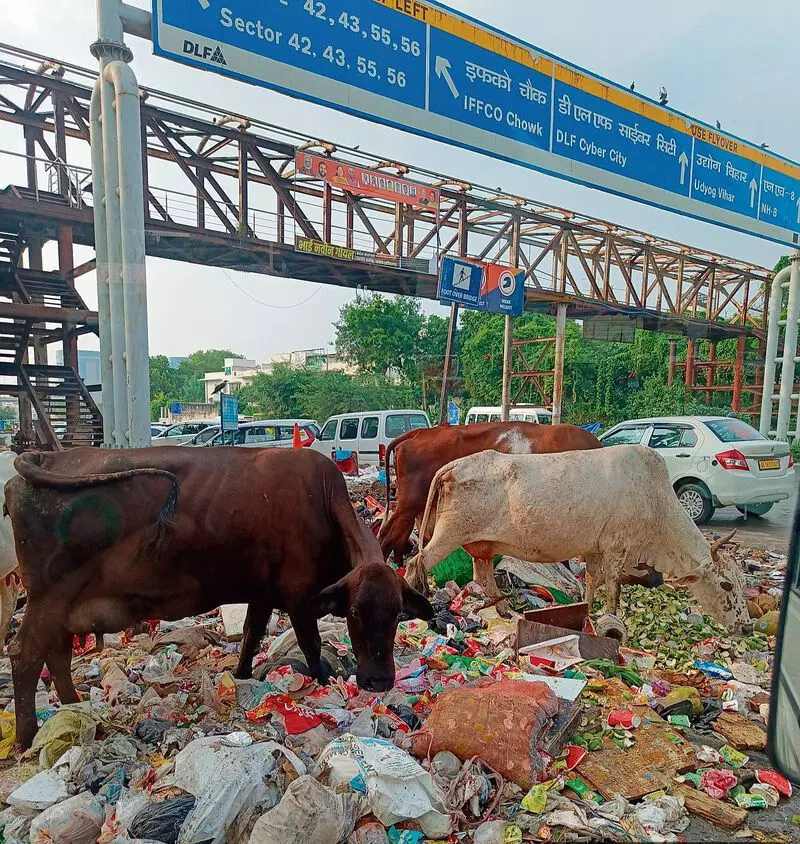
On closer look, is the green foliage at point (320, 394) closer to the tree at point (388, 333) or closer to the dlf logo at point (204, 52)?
the tree at point (388, 333)

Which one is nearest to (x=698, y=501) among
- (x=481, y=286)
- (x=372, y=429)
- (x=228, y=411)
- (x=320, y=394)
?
(x=481, y=286)

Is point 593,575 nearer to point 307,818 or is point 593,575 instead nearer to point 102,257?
point 307,818

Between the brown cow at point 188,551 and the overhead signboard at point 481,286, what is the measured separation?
8.17m

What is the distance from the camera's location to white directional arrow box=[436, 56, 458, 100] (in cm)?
607

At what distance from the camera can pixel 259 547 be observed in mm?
3602

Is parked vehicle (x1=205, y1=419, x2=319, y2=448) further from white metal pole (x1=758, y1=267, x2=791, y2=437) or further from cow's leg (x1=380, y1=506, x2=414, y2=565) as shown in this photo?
white metal pole (x1=758, y1=267, x2=791, y2=437)

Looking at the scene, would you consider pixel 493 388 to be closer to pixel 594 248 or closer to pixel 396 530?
pixel 594 248

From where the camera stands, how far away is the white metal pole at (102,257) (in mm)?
5020

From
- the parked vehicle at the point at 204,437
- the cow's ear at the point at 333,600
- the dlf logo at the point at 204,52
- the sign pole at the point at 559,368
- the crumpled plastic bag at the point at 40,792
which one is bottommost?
the crumpled plastic bag at the point at 40,792

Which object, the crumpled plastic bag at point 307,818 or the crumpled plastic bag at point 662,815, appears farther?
the crumpled plastic bag at point 662,815

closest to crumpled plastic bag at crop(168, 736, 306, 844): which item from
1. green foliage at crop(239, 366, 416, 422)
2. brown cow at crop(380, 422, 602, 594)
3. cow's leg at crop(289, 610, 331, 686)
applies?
cow's leg at crop(289, 610, 331, 686)

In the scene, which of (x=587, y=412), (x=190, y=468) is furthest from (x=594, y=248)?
(x=190, y=468)

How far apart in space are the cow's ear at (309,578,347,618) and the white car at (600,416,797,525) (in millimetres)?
6806

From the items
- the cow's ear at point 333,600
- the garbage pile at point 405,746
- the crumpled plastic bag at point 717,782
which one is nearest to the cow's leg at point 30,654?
the garbage pile at point 405,746
